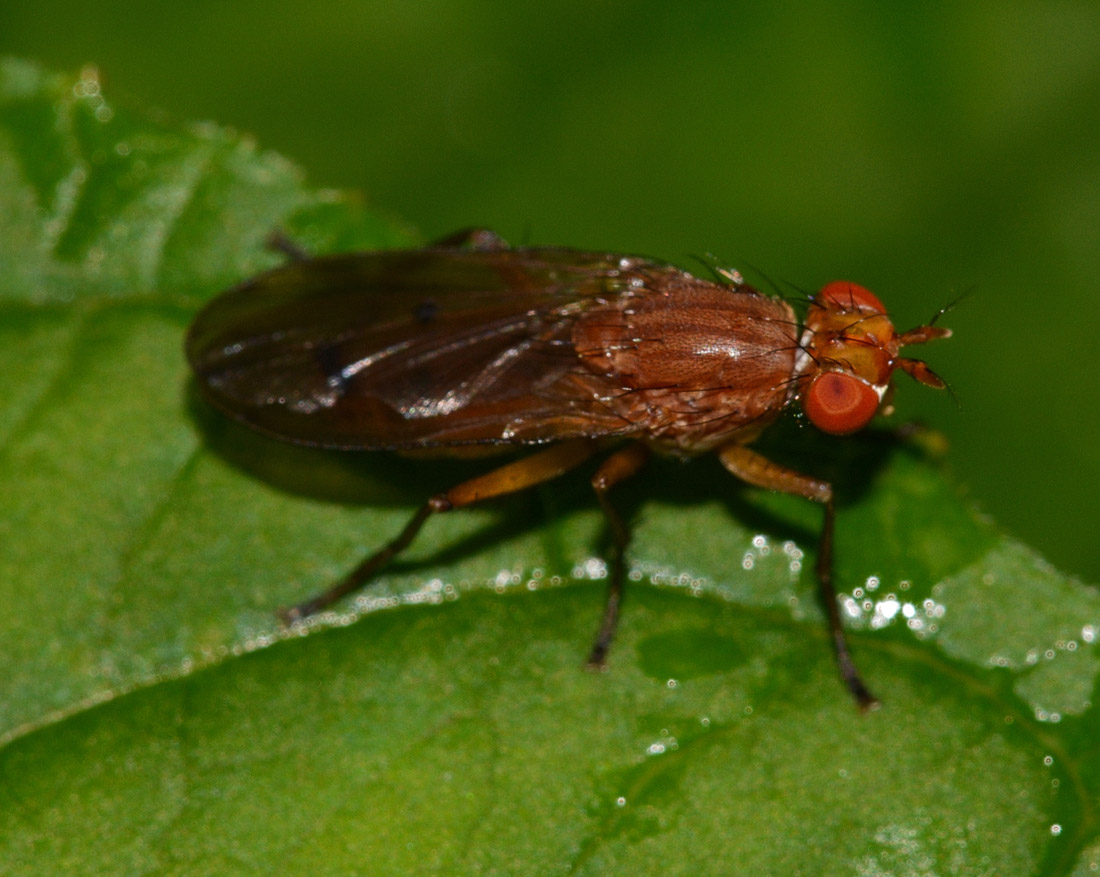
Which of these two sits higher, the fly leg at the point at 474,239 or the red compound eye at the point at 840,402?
the red compound eye at the point at 840,402

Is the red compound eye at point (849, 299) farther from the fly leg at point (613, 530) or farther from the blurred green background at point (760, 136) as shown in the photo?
the blurred green background at point (760, 136)

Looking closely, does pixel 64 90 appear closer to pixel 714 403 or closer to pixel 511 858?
pixel 714 403

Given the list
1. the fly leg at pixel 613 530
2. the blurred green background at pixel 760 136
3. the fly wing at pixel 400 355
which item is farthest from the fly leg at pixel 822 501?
the blurred green background at pixel 760 136

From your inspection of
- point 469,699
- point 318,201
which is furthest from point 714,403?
point 318,201

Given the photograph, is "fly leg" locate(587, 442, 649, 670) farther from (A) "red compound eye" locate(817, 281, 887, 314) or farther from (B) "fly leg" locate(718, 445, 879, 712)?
(A) "red compound eye" locate(817, 281, 887, 314)

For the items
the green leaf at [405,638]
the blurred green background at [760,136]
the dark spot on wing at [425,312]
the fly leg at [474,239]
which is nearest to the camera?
the green leaf at [405,638]

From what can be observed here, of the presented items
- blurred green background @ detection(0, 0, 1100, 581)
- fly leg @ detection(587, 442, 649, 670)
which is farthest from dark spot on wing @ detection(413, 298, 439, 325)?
blurred green background @ detection(0, 0, 1100, 581)

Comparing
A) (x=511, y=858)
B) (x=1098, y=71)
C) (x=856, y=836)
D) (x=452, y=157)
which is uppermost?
(x=1098, y=71)
